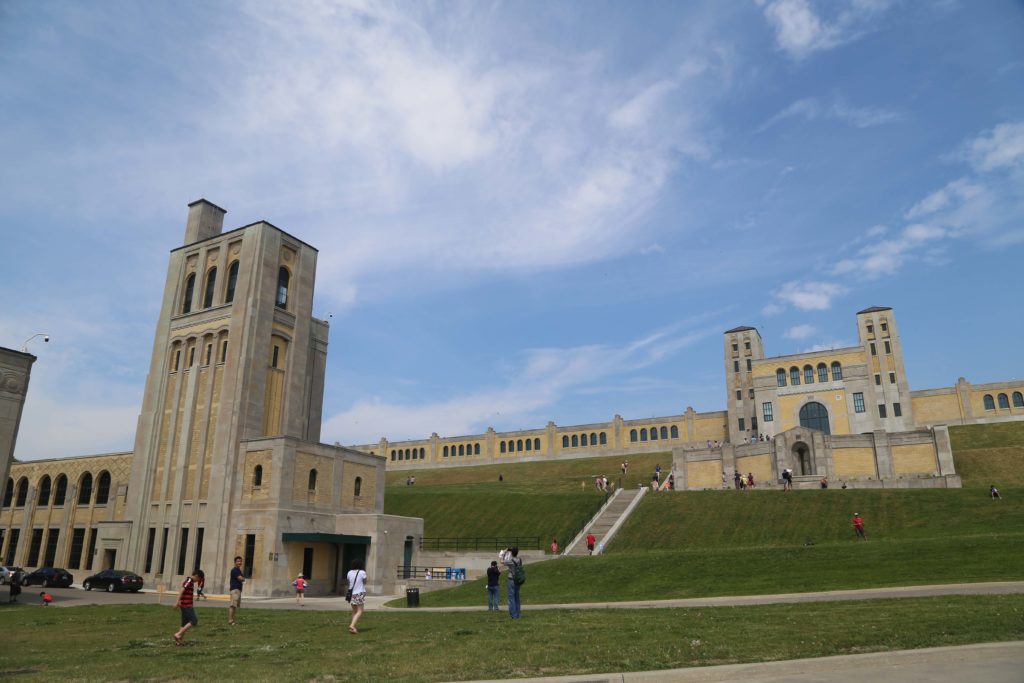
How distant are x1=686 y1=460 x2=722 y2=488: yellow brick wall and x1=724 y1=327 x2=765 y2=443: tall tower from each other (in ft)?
87.5

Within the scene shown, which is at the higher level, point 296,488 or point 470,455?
point 470,455

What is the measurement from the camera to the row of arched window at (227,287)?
48.4m

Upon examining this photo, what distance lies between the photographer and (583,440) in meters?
102

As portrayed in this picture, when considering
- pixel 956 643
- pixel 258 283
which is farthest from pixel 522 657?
pixel 258 283

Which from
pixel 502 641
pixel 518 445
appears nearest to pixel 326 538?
pixel 502 641

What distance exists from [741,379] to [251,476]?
222ft

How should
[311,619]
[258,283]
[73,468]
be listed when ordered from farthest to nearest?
[73,468] → [258,283] → [311,619]

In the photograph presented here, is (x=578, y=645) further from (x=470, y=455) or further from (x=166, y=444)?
→ (x=470, y=455)

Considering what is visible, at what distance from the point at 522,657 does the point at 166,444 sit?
139 ft

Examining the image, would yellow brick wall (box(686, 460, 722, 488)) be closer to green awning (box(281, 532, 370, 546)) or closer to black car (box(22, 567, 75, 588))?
green awning (box(281, 532, 370, 546))

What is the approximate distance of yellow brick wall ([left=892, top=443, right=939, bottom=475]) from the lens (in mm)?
55562

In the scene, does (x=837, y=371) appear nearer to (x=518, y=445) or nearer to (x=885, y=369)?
(x=885, y=369)

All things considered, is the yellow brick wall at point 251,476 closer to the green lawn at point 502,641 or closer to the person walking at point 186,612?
the green lawn at point 502,641

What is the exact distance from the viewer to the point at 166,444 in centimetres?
4694
